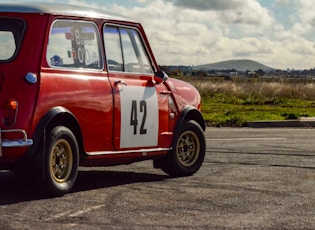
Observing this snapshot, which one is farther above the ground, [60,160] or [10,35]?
[10,35]

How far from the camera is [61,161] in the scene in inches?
310

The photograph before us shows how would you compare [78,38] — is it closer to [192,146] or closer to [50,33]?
[50,33]

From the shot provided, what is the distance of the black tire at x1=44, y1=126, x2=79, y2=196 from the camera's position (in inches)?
298

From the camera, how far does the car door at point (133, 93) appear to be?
8.62m

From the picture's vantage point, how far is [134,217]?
6.67 m

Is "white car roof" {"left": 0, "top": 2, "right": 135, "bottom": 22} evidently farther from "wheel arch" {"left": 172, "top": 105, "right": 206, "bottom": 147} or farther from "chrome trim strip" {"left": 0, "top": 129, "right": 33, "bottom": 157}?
"wheel arch" {"left": 172, "top": 105, "right": 206, "bottom": 147}

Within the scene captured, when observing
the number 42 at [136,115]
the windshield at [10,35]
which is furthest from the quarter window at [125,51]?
the windshield at [10,35]

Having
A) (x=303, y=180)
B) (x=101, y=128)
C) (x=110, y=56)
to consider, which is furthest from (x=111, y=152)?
(x=303, y=180)

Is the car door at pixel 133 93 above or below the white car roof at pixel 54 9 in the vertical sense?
below

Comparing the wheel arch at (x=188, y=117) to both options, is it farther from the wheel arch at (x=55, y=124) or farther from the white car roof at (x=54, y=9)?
the wheel arch at (x=55, y=124)

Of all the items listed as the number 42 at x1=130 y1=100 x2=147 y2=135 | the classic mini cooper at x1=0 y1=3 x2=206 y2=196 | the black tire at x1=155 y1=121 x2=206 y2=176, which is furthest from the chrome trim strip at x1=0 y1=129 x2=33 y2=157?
the black tire at x1=155 y1=121 x2=206 y2=176

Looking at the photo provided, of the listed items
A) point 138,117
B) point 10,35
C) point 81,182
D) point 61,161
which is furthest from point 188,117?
point 10,35

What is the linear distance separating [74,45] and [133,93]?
0.92 m

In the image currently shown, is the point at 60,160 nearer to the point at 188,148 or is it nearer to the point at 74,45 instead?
the point at 74,45
